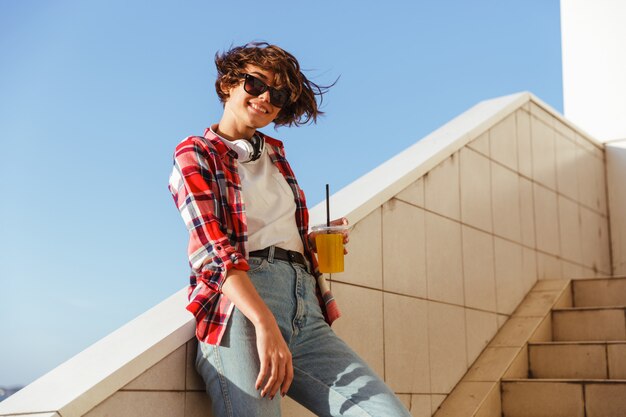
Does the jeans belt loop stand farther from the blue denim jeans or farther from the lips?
the lips

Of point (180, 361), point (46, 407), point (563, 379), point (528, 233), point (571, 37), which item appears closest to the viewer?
point (46, 407)

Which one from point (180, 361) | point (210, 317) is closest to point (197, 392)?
point (180, 361)

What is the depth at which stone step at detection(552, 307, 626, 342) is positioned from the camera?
13.9 feet

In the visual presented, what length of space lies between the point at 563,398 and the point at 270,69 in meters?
2.34

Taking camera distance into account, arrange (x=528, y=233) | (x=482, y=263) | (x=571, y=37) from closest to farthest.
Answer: (x=482, y=263) < (x=528, y=233) < (x=571, y=37)

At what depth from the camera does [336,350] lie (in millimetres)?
1992

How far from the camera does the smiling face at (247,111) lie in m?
2.03

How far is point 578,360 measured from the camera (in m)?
3.98

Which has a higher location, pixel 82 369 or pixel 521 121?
pixel 521 121

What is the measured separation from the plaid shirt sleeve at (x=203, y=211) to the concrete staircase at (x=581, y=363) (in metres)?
2.25

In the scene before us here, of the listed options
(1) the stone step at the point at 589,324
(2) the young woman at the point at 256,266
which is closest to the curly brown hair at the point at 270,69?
(2) the young woman at the point at 256,266

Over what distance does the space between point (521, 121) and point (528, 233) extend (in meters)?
0.71

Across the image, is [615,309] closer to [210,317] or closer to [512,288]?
[512,288]

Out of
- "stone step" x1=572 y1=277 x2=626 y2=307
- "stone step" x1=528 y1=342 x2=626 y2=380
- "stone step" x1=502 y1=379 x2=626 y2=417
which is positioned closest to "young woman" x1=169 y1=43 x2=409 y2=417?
"stone step" x1=502 y1=379 x2=626 y2=417
